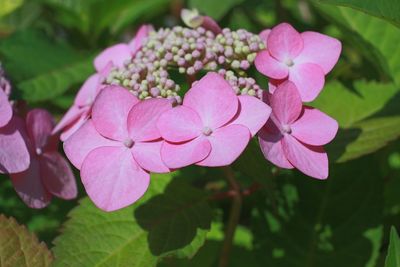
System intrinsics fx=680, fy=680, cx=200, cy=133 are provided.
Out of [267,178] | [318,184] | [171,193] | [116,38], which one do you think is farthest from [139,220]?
[116,38]

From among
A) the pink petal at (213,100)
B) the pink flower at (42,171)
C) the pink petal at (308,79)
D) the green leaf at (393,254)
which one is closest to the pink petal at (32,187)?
the pink flower at (42,171)

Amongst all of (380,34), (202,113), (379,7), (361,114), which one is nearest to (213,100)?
(202,113)

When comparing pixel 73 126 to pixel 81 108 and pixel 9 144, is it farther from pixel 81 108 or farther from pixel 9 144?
pixel 9 144

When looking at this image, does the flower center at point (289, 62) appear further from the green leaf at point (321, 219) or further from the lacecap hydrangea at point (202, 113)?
the green leaf at point (321, 219)

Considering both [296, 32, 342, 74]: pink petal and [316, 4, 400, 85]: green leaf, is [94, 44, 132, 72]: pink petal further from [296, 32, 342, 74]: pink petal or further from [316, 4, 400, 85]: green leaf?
[316, 4, 400, 85]: green leaf

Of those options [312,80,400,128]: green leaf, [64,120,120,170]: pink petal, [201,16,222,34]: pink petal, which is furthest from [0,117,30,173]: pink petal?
[312,80,400,128]: green leaf
